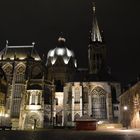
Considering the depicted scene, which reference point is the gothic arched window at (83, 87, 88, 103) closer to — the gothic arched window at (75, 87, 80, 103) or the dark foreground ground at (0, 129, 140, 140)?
the gothic arched window at (75, 87, 80, 103)

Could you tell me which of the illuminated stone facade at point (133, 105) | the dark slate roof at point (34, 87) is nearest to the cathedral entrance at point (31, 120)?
the dark slate roof at point (34, 87)

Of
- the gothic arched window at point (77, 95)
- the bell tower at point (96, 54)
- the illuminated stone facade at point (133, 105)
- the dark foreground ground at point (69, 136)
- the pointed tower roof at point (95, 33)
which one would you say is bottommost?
the dark foreground ground at point (69, 136)

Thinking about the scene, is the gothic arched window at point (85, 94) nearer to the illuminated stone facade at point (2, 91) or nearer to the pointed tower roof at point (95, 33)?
the pointed tower roof at point (95, 33)

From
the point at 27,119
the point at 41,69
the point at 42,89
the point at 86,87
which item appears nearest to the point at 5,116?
the point at 27,119

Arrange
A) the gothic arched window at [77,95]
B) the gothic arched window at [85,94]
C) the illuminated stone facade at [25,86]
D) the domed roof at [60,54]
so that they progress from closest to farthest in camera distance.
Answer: the illuminated stone facade at [25,86] < the gothic arched window at [77,95] < the gothic arched window at [85,94] < the domed roof at [60,54]

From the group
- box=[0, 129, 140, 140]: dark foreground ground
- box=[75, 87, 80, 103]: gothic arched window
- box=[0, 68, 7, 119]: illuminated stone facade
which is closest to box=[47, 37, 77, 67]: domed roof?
box=[75, 87, 80, 103]: gothic arched window

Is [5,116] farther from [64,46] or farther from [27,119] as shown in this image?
[64,46]

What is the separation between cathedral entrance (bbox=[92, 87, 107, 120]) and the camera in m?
60.8

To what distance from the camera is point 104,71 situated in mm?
68875

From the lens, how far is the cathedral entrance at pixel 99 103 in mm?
60844

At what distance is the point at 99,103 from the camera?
61.5m

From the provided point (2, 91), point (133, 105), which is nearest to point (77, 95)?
point (2, 91)

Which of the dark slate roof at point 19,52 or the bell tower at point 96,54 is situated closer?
the dark slate roof at point 19,52

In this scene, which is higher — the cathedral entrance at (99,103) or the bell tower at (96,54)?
the bell tower at (96,54)
